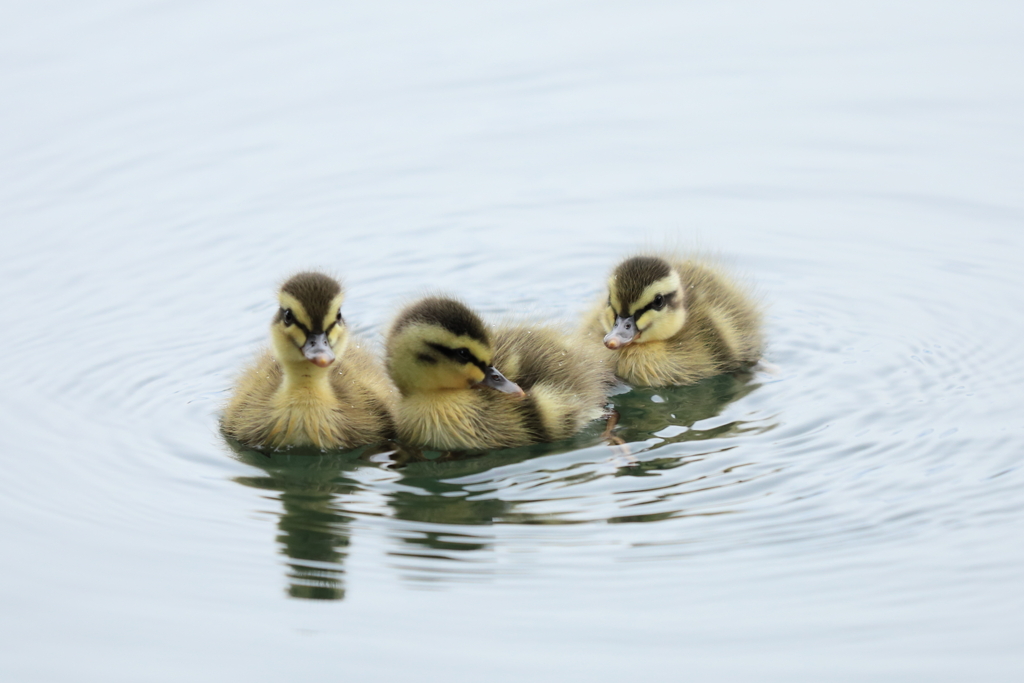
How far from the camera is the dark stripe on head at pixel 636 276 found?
7.41m

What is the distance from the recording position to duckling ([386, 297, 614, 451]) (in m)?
6.64

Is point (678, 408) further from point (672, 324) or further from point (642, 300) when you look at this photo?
point (642, 300)

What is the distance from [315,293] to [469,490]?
112 cm

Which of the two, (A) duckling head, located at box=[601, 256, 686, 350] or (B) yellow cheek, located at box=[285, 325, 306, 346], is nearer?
(B) yellow cheek, located at box=[285, 325, 306, 346]

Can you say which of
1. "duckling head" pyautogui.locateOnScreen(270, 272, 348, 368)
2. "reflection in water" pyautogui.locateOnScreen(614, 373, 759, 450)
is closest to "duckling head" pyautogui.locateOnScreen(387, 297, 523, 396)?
"duckling head" pyautogui.locateOnScreen(270, 272, 348, 368)

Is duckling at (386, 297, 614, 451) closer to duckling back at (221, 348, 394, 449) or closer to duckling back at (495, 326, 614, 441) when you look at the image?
duckling back at (495, 326, 614, 441)

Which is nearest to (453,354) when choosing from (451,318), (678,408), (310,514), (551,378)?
(451,318)

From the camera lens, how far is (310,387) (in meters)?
6.81

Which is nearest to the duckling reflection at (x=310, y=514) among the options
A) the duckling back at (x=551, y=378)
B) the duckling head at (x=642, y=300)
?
the duckling back at (x=551, y=378)

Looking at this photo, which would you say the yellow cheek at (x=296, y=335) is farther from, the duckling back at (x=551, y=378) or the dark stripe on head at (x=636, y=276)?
the dark stripe on head at (x=636, y=276)

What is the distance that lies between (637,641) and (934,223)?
5.33 meters

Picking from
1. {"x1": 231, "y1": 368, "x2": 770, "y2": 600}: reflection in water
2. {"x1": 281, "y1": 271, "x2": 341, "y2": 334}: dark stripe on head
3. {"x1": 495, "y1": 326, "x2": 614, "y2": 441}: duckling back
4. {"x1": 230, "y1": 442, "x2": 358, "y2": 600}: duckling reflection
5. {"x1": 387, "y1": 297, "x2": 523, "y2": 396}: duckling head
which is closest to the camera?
{"x1": 230, "y1": 442, "x2": 358, "y2": 600}: duckling reflection

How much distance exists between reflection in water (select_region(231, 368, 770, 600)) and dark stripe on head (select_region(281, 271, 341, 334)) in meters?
0.72

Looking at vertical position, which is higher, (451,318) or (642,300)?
(642,300)
